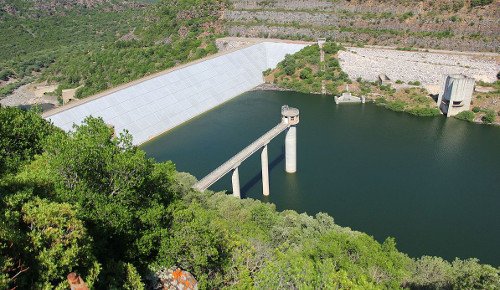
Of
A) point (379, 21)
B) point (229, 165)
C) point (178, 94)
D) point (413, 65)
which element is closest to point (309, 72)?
point (413, 65)

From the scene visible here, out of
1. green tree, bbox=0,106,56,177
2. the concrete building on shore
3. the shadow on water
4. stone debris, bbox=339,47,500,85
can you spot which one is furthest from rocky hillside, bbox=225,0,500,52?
green tree, bbox=0,106,56,177

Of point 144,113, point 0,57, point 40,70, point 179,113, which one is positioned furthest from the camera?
point 0,57

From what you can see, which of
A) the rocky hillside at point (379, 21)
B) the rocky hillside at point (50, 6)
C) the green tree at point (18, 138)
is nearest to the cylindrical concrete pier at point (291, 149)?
the green tree at point (18, 138)

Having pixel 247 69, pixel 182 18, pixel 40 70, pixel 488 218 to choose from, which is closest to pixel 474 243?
pixel 488 218

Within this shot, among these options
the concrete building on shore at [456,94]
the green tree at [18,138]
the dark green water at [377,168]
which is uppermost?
the green tree at [18,138]

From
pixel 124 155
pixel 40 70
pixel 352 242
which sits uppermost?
pixel 124 155

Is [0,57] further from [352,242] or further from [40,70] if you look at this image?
[352,242]

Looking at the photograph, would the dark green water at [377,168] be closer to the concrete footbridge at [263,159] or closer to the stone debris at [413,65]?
the concrete footbridge at [263,159]
